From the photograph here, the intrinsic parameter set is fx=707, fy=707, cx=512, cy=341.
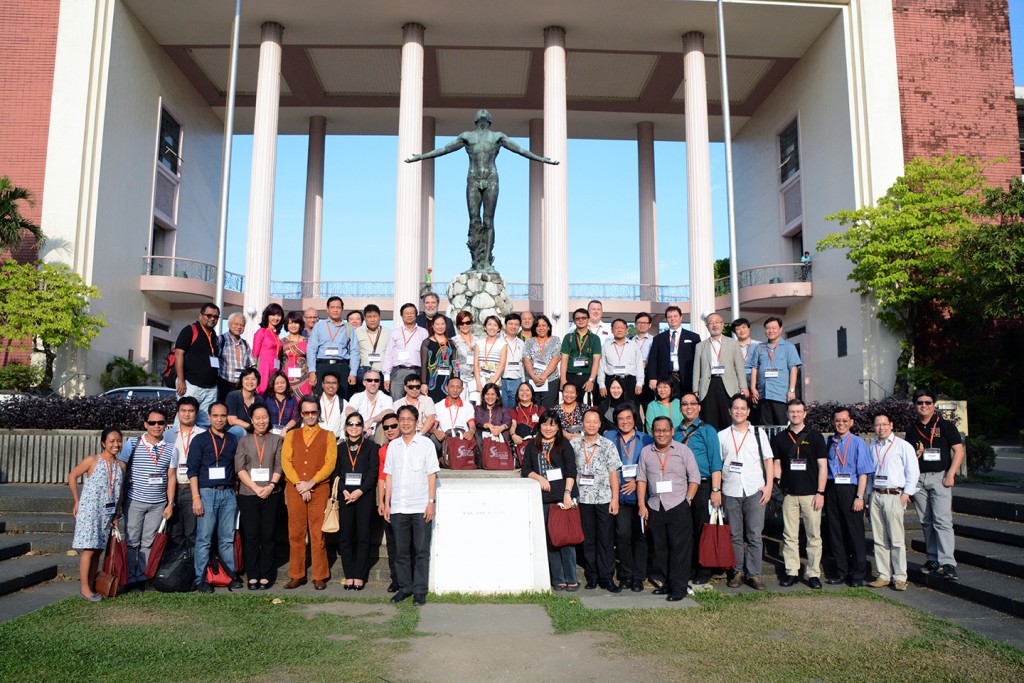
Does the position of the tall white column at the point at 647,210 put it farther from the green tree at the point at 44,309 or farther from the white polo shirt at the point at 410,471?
the white polo shirt at the point at 410,471

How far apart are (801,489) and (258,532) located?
563 centimetres

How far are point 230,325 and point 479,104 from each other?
24.2m

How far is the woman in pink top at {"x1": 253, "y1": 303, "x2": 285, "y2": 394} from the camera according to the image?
29.6 feet

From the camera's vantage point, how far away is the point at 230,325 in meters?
8.59

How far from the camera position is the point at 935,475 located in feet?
24.1

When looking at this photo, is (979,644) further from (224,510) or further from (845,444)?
(224,510)

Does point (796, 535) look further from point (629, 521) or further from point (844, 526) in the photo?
point (629, 521)

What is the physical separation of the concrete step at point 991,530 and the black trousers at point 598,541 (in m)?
4.47

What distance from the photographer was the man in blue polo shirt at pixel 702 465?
288 inches

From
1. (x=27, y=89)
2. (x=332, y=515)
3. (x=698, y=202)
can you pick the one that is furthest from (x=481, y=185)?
(x=27, y=89)

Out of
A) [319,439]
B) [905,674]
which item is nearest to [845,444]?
[905,674]

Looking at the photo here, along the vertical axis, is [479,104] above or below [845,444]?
above

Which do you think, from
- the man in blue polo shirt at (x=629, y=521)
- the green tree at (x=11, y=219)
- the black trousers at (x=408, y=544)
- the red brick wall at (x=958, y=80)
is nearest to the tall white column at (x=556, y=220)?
the red brick wall at (x=958, y=80)

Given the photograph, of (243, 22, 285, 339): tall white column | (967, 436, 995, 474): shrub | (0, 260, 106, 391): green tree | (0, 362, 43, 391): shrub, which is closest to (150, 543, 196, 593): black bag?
(967, 436, 995, 474): shrub
